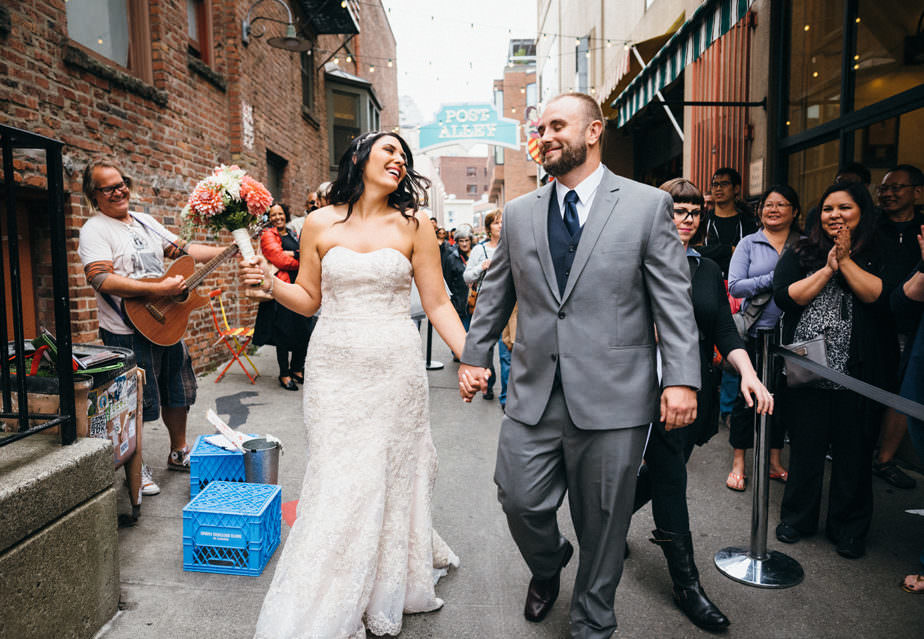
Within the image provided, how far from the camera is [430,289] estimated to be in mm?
3158

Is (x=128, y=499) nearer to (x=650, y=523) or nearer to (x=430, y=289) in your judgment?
(x=430, y=289)

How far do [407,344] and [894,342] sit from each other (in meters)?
2.88

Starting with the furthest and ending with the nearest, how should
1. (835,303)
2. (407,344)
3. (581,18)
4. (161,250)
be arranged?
(581,18), (161,250), (835,303), (407,344)

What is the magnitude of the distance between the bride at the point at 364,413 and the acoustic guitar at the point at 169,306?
1.29m

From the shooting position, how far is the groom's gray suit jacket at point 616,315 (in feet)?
7.86

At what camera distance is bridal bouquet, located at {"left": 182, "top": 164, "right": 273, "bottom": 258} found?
3275 millimetres

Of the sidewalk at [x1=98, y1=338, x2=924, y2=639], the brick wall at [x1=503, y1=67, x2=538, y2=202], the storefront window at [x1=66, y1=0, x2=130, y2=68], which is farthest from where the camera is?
the brick wall at [x1=503, y1=67, x2=538, y2=202]

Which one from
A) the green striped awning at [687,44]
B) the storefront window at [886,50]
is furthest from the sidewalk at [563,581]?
A: the green striped awning at [687,44]

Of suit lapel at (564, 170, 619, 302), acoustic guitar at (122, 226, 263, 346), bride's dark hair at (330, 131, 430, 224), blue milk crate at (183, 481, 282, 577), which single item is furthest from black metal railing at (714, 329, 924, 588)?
acoustic guitar at (122, 226, 263, 346)

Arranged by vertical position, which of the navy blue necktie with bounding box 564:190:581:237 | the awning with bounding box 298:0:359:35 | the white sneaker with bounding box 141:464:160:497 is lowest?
the white sneaker with bounding box 141:464:160:497

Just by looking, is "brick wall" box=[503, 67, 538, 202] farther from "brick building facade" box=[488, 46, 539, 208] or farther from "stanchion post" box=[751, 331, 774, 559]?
"stanchion post" box=[751, 331, 774, 559]

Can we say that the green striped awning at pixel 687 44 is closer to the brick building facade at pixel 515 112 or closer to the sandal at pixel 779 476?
the sandal at pixel 779 476

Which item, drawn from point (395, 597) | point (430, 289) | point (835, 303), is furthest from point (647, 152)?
point (395, 597)

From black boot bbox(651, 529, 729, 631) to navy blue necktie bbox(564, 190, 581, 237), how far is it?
1.54m
